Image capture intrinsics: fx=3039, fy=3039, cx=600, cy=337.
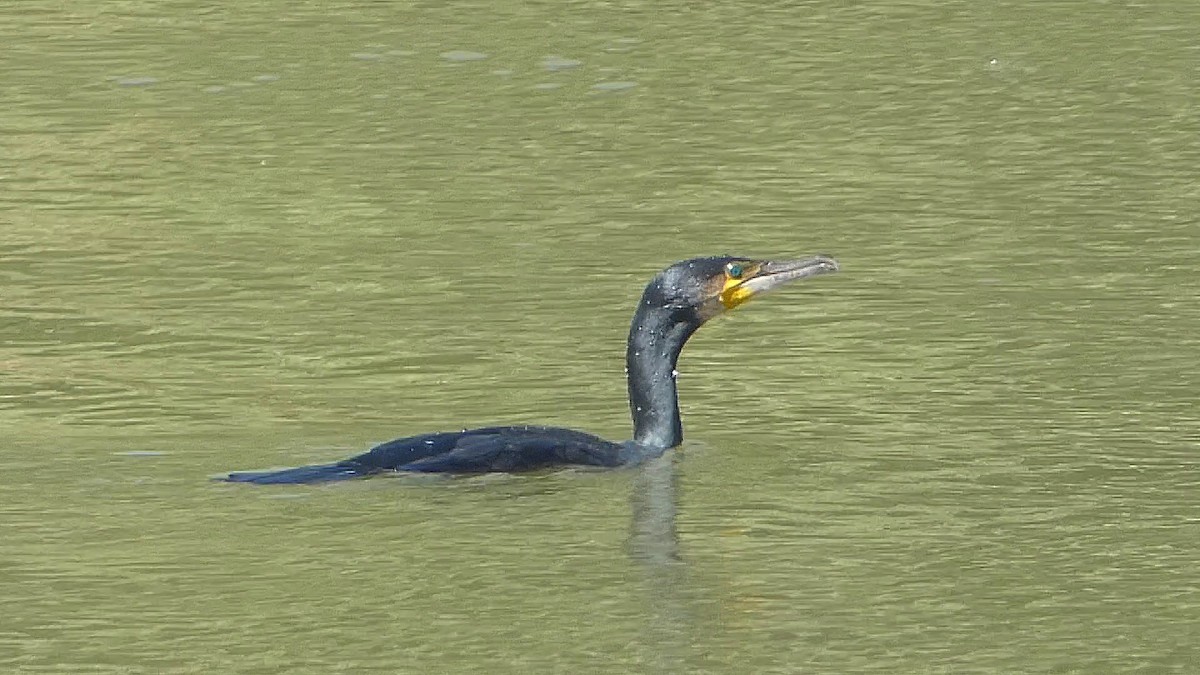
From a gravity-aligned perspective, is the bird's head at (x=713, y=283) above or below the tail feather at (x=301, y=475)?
above

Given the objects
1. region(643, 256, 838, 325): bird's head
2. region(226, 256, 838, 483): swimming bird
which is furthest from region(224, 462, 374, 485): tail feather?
region(643, 256, 838, 325): bird's head

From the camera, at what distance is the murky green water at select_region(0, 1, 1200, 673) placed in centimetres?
898

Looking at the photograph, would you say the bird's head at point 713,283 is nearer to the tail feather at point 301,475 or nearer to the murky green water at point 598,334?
the murky green water at point 598,334

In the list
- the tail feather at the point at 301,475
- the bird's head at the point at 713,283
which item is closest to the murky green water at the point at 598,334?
the tail feather at the point at 301,475

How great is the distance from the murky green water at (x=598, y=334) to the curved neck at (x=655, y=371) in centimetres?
17

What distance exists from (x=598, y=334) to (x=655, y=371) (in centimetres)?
179

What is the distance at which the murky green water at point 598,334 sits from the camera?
29.5ft

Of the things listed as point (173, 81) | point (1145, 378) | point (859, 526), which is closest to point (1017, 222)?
Result: point (1145, 378)

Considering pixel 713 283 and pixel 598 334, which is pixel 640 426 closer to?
pixel 713 283

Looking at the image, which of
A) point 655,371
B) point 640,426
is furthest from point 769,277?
point 640,426

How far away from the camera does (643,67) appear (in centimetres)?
1980

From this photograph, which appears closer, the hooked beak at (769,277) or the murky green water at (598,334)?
the murky green water at (598,334)

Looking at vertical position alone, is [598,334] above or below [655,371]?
below

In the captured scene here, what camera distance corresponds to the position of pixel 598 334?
12945 mm
